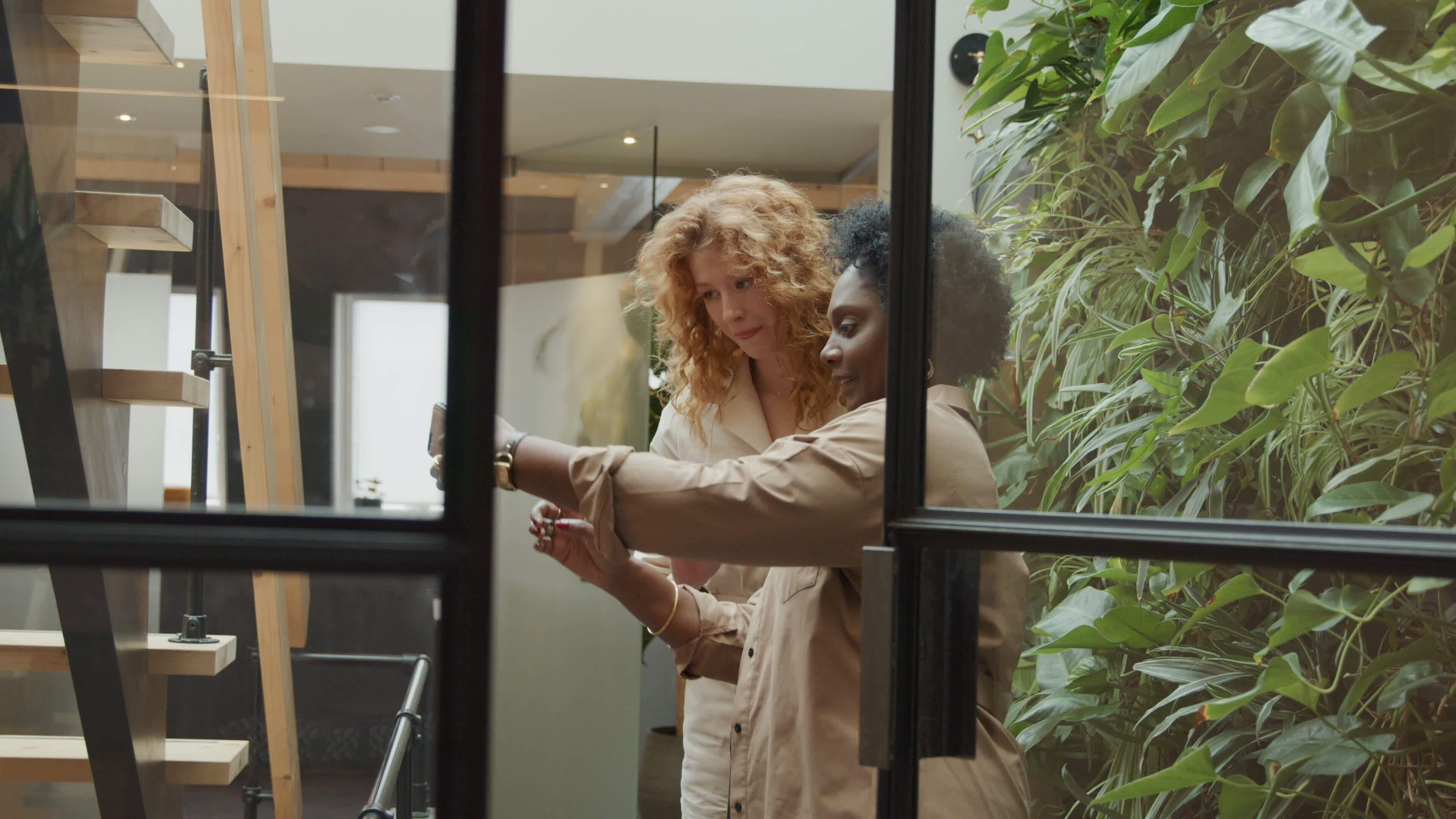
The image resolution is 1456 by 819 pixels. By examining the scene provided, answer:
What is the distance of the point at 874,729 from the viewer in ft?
3.06

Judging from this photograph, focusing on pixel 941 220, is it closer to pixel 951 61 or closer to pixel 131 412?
pixel 951 61

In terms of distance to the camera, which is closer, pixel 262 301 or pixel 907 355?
pixel 262 301

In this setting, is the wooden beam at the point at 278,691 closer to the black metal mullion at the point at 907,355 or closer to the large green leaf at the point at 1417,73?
the black metal mullion at the point at 907,355

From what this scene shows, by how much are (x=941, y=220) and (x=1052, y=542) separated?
0.27 m

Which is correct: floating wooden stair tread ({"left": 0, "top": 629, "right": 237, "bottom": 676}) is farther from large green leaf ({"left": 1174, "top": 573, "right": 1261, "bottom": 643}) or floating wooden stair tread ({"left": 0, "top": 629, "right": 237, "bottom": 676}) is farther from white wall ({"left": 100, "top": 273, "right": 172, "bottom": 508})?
large green leaf ({"left": 1174, "top": 573, "right": 1261, "bottom": 643})

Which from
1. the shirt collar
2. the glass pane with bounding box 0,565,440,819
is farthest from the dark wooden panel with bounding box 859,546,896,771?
the shirt collar

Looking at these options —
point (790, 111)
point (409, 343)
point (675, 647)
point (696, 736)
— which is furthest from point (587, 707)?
point (409, 343)

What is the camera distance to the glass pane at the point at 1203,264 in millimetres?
901

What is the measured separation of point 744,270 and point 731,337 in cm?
17

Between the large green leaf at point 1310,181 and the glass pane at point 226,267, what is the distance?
0.64 metres

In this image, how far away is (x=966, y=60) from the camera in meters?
0.98

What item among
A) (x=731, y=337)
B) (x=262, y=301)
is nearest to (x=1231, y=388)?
(x=262, y=301)

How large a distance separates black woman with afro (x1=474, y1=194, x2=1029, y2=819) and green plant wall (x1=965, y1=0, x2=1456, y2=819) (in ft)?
0.10

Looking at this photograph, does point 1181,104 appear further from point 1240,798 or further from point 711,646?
point 711,646
